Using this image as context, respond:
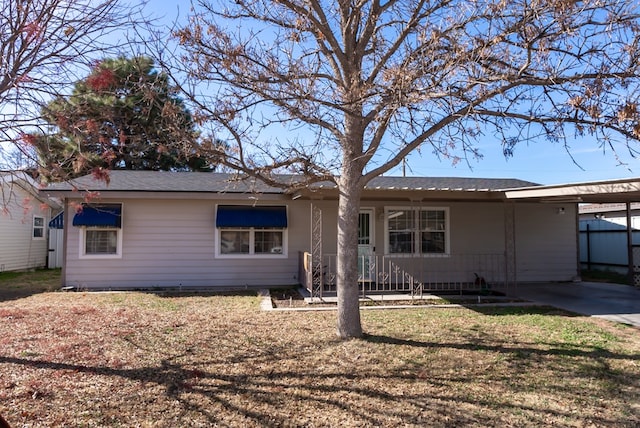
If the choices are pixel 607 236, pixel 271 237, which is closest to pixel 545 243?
pixel 607 236

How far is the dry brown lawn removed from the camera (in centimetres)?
387

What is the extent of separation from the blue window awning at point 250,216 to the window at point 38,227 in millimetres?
11398

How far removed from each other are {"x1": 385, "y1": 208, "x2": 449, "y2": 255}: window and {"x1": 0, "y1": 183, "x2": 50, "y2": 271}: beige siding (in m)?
12.1

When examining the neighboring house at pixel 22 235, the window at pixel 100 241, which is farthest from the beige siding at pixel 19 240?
the window at pixel 100 241

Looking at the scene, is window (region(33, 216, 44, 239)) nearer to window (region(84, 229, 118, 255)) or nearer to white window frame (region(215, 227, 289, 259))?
window (region(84, 229, 118, 255))

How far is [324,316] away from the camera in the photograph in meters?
7.95

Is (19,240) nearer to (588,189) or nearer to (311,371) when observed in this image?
(311,371)

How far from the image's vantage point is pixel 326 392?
14.3ft

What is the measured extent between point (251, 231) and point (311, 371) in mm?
7575

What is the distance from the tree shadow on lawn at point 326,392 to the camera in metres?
3.86

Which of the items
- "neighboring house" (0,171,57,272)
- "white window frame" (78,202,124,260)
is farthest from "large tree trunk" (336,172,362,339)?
"neighboring house" (0,171,57,272)

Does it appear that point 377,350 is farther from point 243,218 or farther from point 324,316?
point 243,218

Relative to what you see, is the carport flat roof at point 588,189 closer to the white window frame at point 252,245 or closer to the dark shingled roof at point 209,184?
the dark shingled roof at point 209,184

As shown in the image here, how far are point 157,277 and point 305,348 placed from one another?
285 inches
